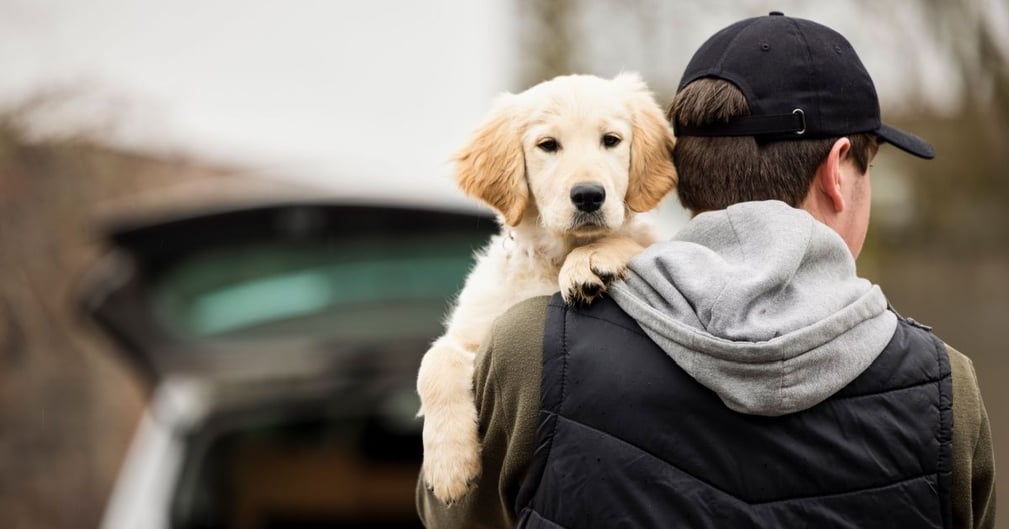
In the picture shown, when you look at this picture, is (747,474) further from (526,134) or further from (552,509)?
(526,134)

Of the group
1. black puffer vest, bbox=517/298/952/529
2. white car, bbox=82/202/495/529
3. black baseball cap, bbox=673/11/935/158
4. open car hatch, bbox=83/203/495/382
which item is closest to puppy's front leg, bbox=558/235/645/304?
black puffer vest, bbox=517/298/952/529

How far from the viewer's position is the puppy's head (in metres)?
2.76

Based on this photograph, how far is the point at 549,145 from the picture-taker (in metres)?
2.89

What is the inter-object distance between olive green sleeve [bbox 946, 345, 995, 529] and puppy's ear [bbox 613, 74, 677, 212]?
0.76 m

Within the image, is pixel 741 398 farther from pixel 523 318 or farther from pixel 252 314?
pixel 252 314

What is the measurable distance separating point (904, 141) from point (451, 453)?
1.14m

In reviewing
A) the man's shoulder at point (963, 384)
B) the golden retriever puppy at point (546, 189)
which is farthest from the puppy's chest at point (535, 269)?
the man's shoulder at point (963, 384)

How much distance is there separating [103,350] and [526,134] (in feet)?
31.7

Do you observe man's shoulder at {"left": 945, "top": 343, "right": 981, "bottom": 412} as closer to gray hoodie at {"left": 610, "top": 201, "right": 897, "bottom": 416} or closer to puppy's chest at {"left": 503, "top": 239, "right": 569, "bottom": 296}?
gray hoodie at {"left": 610, "top": 201, "right": 897, "bottom": 416}

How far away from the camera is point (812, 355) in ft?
6.79

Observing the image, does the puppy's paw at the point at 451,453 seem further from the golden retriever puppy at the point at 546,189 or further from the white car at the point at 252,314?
the white car at the point at 252,314

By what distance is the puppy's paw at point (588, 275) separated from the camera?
228 cm

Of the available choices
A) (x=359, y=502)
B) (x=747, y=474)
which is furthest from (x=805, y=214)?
(x=359, y=502)

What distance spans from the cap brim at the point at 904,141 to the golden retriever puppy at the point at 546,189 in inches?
17.9
